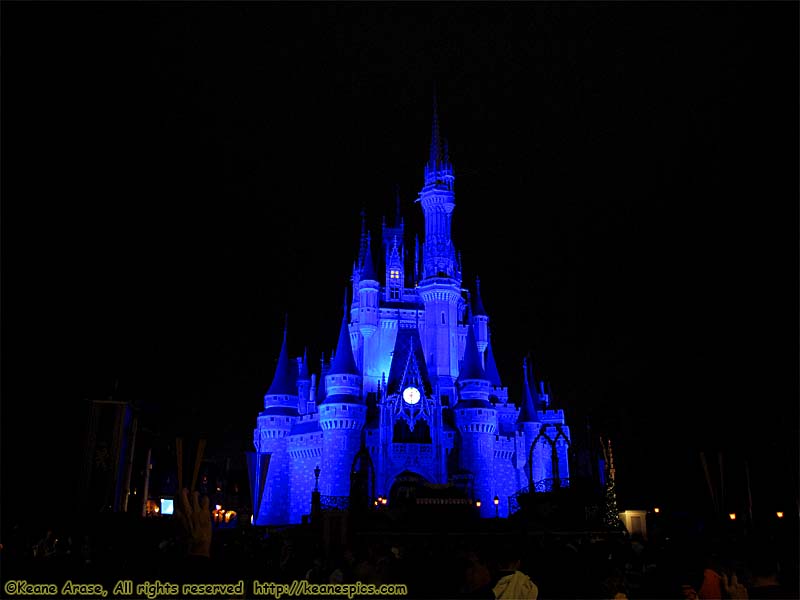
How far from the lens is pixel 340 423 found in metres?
53.8

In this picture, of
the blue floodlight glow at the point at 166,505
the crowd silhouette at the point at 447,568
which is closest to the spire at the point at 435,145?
the blue floodlight glow at the point at 166,505

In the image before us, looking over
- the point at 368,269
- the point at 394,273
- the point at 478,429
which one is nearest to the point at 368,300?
the point at 368,269

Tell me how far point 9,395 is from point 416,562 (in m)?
18.7

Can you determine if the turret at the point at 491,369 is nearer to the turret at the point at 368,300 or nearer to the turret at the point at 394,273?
the turret at the point at 394,273

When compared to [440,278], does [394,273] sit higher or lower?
higher

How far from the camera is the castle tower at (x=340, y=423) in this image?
172ft

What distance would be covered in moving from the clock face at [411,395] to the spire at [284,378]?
38.0 feet

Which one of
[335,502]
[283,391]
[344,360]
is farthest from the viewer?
[283,391]

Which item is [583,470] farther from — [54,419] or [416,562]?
[416,562]

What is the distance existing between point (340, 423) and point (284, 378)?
31.9 ft

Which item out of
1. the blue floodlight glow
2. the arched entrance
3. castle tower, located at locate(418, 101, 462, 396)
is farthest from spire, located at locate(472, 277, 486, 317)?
the blue floodlight glow

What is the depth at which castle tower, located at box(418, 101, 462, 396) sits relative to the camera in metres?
61.9

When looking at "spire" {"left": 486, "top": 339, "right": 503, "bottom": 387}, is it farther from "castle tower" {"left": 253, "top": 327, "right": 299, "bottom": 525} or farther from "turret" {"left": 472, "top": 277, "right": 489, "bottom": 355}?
"castle tower" {"left": 253, "top": 327, "right": 299, "bottom": 525}

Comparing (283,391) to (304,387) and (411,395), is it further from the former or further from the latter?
A: (411,395)
